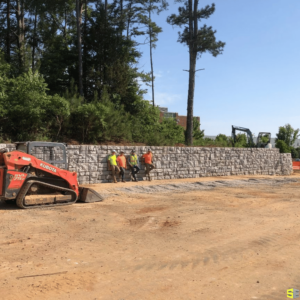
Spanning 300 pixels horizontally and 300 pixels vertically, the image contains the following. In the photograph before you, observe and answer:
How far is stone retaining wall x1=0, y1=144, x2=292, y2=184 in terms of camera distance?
1503 centimetres

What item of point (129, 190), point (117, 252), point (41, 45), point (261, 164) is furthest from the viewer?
point (41, 45)

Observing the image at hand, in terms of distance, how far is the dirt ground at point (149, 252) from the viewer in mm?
4219

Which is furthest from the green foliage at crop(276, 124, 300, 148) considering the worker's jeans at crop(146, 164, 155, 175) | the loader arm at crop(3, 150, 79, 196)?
the loader arm at crop(3, 150, 79, 196)

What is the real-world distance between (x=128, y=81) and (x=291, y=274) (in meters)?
18.4

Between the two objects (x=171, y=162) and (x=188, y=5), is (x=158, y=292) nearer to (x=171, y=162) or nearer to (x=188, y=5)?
(x=171, y=162)

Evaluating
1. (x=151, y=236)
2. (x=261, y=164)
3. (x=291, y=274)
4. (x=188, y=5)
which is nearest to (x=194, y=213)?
(x=151, y=236)

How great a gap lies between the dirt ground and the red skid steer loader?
0.46 m

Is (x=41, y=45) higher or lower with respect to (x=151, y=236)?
higher

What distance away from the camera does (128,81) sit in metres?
21.6

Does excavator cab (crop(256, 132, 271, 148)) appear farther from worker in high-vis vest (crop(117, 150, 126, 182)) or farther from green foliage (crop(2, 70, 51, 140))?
green foliage (crop(2, 70, 51, 140))

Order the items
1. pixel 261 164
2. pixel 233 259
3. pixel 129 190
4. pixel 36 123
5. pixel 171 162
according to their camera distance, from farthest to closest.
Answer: pixel 261 164 < pixel 171 162 < pixel 36 123 < pixel 129 190 < pixel 233 259

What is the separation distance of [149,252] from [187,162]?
1376 cm

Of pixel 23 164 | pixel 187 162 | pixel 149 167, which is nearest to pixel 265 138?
pixel 187 162

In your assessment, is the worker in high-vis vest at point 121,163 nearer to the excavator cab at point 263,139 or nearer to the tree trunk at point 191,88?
the tree trunk at point 191,88
